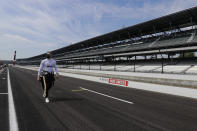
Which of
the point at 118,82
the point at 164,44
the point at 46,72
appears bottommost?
the point at 118,82

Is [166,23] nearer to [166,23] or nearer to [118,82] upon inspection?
[166,23]

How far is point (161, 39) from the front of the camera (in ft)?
113

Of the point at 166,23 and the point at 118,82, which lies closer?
the point at 118,82

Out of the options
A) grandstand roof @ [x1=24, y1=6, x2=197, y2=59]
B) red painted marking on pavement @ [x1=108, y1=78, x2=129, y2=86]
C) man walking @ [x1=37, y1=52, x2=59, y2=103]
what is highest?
grandstand roof @ [x1=24, y1=6, x2=197, y2=59]

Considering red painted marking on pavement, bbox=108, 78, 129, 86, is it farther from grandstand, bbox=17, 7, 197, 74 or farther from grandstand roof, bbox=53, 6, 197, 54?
grandstand roof, bbox=53, 6, 197, 54

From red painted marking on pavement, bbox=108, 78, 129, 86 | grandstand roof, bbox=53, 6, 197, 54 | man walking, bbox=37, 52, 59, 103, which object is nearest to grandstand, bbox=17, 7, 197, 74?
grandstand roof, bbox=53, 6, 197, 54

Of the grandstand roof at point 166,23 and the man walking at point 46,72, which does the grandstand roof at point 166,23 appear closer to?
the grandstand roof at point 166,23

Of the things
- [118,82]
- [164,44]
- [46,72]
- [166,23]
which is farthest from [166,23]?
[46,72]

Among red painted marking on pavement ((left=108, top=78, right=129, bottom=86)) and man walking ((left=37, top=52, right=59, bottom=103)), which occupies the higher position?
man walking ((left=37, top=52, right=59, bottom=103))

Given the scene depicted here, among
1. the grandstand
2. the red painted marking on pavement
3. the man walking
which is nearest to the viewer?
the man walking

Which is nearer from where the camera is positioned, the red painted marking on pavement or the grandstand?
the red painted marking on pavement

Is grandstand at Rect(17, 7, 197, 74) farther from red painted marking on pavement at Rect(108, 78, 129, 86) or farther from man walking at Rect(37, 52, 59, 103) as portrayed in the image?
man walking at Rect(37, 52, 59, 103)

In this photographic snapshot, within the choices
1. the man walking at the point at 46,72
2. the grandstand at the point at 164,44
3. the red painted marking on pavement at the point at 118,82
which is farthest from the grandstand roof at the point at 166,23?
the man walking at the point at 46,72

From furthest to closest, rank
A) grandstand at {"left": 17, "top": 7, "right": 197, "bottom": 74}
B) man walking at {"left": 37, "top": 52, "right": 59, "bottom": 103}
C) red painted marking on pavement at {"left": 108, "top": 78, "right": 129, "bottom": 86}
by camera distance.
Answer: grandstand at {"left": 17, "top": 7, "right": 197, "bottom": 74}
red painted marking on pavement at {"left": 108, "top": 78, "right": 129, "bottom": 86}
man walking at {"left": 37, "top": 52, "right": 59, "bottom": 103}
